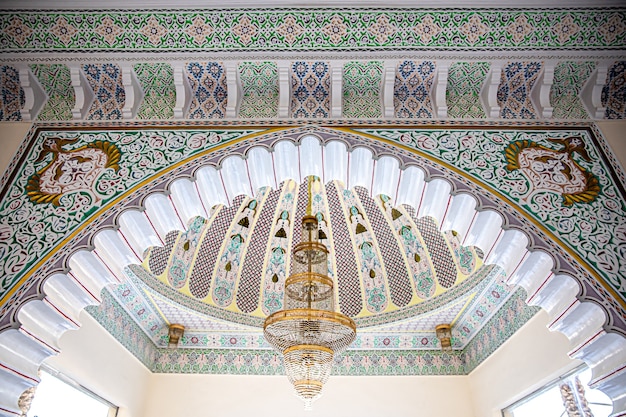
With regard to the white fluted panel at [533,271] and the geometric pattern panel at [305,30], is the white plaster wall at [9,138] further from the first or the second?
the white fluted panel at [533,271]

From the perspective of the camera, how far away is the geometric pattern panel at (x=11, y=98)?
9.62 ft

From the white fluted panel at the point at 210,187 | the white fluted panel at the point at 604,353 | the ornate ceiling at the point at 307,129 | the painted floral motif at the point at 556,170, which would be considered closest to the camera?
the white fluted panel at the point at 604,353

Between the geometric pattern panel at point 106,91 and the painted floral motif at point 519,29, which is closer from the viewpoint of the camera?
the painted floral motif at point 519,29

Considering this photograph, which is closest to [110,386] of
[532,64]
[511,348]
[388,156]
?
[388,156]

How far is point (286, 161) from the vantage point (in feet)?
9.89

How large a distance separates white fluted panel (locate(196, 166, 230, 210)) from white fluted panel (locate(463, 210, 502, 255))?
1494mm

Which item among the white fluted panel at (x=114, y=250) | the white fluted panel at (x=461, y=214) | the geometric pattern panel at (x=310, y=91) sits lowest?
the white fluted panel at (x=114, y=250)

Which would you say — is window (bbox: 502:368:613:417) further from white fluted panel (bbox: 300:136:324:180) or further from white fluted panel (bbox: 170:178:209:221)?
white fluted panel (bbox: 170:178:209:221)

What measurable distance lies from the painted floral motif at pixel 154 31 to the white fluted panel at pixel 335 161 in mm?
1185

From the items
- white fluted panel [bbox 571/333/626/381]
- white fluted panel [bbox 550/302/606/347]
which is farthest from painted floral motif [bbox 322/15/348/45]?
white fluted panel [bbox 571/333/626/381]

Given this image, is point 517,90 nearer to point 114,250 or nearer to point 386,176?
point 386,176

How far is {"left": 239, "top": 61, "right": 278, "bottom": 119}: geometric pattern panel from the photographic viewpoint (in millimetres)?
2928

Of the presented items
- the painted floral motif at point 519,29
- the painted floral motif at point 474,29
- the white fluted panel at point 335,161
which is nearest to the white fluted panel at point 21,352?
the white fluted panel at point 335,161

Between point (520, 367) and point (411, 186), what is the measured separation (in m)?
2.23
